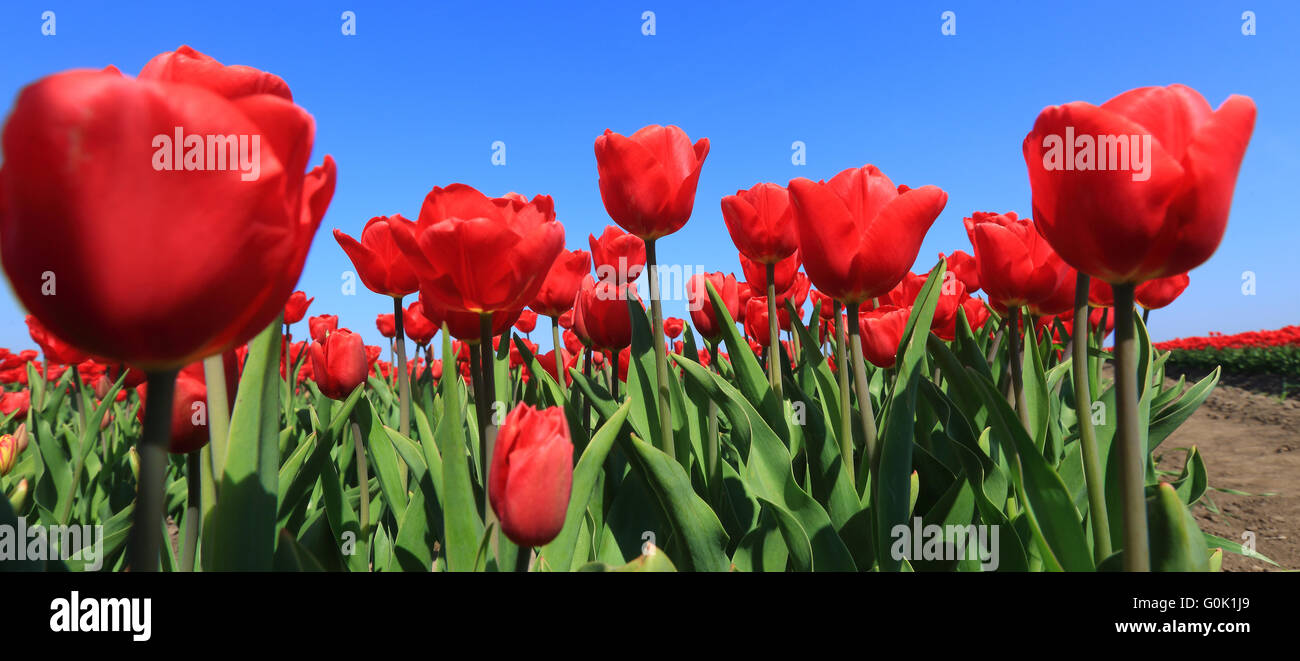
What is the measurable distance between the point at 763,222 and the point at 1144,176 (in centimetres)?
123

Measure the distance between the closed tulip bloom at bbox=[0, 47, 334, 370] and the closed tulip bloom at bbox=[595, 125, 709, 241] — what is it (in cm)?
115

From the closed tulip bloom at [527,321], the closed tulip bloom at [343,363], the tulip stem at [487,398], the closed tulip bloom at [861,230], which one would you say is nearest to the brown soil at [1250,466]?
the closed tulip bloom at [861,230]

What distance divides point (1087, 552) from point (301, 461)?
1.49m

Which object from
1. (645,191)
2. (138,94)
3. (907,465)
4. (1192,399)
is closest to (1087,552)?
(907,465)

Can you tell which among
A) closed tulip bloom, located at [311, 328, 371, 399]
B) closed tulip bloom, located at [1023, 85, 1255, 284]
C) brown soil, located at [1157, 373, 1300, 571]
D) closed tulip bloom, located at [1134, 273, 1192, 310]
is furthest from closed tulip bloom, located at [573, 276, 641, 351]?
brown soil, located at [1157, 373, 1300, 571]

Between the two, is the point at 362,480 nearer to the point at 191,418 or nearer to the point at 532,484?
the point at 191,418

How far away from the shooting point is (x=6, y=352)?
6254 millimetres

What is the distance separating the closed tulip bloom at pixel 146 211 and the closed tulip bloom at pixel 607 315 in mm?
1425

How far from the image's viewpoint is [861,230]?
1.45m

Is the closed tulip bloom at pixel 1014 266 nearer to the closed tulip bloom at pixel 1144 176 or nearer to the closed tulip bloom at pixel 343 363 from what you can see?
the closed tulip bloom at pixel 1144 176

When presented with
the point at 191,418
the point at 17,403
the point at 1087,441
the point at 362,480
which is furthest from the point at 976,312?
the point at 17,403

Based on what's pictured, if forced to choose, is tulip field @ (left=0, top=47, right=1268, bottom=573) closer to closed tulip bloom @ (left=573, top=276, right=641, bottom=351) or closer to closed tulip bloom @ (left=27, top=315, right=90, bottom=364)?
closed tulip bloom @ (left=573, top=276, right=641, bottom=351)

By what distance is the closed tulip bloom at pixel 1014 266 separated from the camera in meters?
1.66

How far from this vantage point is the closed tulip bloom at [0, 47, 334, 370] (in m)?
0.49
